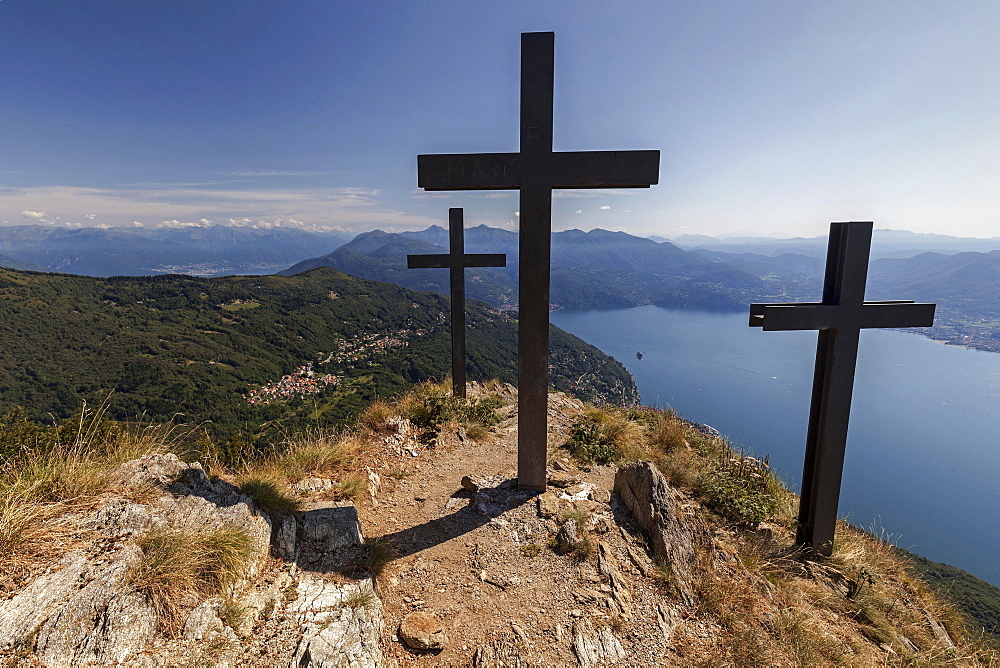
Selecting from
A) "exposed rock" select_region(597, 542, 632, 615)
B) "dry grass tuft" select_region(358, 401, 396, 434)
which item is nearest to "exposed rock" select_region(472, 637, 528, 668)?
"exposed rock" select_region(597, 542, 632, 615)

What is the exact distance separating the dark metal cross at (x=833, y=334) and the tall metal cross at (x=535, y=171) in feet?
6.41

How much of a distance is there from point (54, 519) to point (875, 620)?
6.45 metres

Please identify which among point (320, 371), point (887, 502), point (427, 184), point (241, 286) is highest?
point (427, 184)

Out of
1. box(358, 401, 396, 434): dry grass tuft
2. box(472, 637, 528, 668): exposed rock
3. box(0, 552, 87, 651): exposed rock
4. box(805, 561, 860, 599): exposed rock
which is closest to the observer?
box(0, 552, 87, 651): exposed rock

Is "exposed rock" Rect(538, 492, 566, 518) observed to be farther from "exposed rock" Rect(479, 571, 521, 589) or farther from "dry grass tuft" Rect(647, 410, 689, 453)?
"dry grass tuft" Rect(647, 410, 689, 453)

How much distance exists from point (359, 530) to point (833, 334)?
5.22 m

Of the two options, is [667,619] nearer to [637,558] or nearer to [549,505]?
[637,558]

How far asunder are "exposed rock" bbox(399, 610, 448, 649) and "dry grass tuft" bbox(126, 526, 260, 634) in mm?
1285

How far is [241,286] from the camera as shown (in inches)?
3509

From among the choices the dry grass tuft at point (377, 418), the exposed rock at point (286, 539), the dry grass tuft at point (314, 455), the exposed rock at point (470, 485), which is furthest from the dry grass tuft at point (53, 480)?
the exposed rock at point (470, 485)

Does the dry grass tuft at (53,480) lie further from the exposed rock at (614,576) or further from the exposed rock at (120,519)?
the exposed rock at (614,576)

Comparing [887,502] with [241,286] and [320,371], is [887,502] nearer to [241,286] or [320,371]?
[320,371]

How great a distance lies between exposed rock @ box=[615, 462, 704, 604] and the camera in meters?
3.48

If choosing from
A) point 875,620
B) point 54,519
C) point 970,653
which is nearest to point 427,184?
point 54,519
